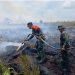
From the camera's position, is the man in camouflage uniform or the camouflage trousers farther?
the camouflage trousers

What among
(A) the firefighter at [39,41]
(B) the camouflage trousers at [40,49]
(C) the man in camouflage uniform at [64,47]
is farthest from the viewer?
(B) the camouflage trousers at [40,49]

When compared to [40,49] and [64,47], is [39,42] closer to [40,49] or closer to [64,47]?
[40,49]

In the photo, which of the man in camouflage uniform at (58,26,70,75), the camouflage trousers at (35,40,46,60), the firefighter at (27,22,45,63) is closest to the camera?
the man in camouflage uniform at (58,26,70,75)

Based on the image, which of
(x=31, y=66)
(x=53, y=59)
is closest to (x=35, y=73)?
(x=31, y=66)

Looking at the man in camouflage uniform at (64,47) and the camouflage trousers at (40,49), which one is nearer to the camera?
the man in camouflage uniform at (64,47)

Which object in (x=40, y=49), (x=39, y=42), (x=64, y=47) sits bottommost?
(x=40, y=49)

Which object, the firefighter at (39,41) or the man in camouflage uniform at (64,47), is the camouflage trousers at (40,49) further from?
the man in camouflage uniform at (64,47)

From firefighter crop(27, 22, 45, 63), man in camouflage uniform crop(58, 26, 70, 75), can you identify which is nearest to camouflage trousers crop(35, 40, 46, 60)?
firefighter crop(27, 22, 45, 63)

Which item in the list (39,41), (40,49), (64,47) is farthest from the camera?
(40,49)

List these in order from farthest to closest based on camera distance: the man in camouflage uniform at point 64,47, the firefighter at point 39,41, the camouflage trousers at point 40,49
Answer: the camouflage trousers at point 40,49, the firefighter at point 39,41, the man in camouflage uniform at point 64,47

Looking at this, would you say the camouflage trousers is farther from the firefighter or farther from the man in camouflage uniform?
the man in camouflage uniform

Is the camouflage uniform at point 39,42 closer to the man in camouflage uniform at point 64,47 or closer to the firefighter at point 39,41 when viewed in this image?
the firefighter at point 39,41

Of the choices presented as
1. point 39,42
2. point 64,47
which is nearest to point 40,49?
point 39,42

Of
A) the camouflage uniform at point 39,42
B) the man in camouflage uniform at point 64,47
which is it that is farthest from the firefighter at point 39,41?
the man in camouflage uniform at point 64,47
